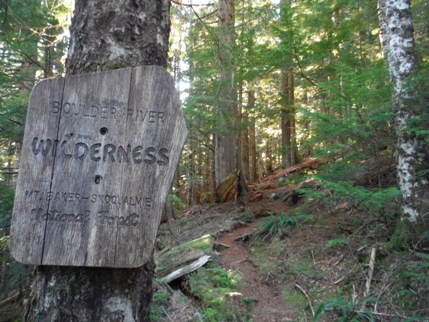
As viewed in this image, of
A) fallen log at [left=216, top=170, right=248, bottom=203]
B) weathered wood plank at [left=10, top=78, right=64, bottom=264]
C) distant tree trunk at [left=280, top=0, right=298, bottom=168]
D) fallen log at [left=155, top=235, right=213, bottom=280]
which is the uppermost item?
distant tree trunk at [left=280, top=0, right=298, bottom=168]

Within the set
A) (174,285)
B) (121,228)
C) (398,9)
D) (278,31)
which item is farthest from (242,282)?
(278,31)

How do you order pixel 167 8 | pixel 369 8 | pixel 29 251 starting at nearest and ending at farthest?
pixel 29 251 → pixel 167 8 → pixel 369 8

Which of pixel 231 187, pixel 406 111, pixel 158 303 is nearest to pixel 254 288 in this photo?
pixel 158 303

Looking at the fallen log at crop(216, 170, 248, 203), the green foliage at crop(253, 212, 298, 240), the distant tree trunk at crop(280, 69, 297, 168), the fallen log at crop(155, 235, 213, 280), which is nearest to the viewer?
the fallen log at crop(155, 235, 213, 280)

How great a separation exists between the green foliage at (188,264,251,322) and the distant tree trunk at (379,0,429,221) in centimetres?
281

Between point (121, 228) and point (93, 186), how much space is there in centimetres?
25

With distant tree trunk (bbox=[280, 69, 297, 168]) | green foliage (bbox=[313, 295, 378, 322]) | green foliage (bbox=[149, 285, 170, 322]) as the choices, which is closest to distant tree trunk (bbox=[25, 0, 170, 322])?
green foliage (bbox=[149, 285, 170, 322])

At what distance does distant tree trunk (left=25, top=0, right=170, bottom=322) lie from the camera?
1.50 meters

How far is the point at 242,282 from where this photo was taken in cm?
488

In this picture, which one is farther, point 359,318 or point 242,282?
point 242,282

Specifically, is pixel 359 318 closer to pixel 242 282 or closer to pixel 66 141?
pixel 242 282

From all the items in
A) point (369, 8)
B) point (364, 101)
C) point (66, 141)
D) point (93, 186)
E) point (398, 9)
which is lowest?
point (93, 186)

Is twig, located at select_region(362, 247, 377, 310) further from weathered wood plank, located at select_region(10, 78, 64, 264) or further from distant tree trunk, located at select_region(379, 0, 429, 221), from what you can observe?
weathered wood plank, located at select_region(10, 78, 64, 264)

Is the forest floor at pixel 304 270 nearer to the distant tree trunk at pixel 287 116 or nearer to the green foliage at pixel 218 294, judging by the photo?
the green foliage at pixel 218 294
